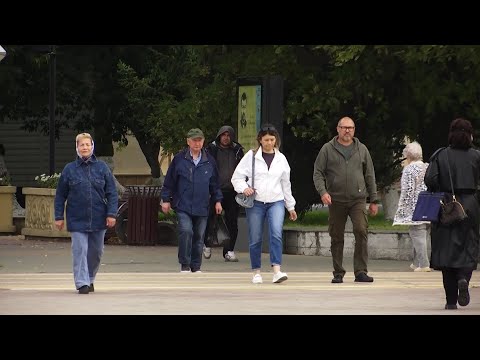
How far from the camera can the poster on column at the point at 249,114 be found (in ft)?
77.7

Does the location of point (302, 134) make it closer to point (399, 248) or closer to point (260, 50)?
point (260, 50)

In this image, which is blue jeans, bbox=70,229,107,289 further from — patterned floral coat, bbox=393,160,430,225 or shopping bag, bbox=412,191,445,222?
patterned floral coat, bbox=393,160,430,225

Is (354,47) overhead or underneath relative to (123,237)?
overhead

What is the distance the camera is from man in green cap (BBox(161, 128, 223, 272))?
1917 cm

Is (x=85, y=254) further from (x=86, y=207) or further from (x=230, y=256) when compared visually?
(x=230, y=256)

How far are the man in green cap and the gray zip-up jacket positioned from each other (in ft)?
5.66

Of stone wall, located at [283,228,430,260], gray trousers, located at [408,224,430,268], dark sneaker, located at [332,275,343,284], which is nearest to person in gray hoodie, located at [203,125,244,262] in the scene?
stone wall, located at [283,228,430,260]

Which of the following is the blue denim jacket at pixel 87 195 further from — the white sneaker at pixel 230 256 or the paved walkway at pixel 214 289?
the white sneaker at pixel 230 256

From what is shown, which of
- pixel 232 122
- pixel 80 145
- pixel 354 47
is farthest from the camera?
pixel 232 122

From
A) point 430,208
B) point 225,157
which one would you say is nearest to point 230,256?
point 225,157

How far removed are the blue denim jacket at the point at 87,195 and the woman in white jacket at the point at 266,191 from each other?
79.2 inches
